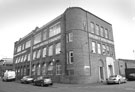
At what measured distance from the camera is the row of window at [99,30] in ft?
96.8

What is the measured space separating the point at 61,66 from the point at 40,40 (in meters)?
12.2

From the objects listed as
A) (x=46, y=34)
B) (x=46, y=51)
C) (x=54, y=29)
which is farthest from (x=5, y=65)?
(x=54, y=29)

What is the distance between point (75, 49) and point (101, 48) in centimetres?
780

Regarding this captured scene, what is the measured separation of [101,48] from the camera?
98.8ft

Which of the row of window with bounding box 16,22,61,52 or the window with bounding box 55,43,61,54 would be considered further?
the row of window with bounding box 16,22,61,52

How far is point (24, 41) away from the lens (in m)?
45.9

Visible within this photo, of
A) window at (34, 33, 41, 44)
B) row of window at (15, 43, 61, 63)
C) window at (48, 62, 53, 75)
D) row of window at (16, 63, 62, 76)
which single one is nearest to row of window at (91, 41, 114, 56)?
row of window at (15, 43, 61, 63)

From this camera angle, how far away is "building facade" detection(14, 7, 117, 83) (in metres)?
24.8

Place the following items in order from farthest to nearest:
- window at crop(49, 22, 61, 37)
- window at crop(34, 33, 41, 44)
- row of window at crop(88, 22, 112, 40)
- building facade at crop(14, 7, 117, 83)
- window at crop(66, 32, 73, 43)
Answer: window at crop(34, 33, 41, 44) → window at crop(49, 22, 61, 37) → row of window at crop(88, 22, 112, 40) → window at crop(66, 32, 73, 43) → building facade at crop(14, 7, 117, 83)

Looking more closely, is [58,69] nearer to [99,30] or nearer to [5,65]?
[99,30]

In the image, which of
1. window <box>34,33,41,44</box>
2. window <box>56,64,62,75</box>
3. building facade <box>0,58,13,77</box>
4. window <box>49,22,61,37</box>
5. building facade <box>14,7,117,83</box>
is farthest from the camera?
building facade <box>0,58,13,77</box>

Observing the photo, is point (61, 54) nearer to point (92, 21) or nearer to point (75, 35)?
point (75, 35)

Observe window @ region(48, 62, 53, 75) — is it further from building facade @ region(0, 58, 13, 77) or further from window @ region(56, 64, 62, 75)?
building facade @ region(0, 58, 13, 77)

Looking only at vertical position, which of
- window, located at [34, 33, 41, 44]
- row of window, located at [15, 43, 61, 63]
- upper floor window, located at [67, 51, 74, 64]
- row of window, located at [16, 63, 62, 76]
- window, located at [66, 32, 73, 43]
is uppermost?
window, located at [34, 33, 41, 44]
